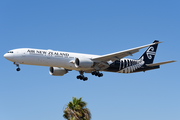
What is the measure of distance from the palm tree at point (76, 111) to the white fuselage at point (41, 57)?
7.82 meters

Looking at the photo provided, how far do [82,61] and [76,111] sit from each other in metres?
10.1

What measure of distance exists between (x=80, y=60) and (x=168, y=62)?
13.5 metres

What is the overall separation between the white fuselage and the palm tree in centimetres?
782

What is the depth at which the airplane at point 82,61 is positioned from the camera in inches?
1800

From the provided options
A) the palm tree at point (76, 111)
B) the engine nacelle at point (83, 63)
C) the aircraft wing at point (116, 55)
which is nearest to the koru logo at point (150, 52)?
the aircraft wing at point (116, 55)

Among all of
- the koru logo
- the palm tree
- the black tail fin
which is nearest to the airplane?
the black tail fin

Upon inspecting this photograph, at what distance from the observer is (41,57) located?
4628cm

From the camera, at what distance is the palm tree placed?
39.3 meters

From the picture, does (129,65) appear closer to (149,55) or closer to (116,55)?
(116,55)

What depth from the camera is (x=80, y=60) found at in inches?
1897

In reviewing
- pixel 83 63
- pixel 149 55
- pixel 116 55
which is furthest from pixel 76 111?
pixel 149 55

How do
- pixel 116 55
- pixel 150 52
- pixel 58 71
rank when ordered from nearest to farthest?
1. pixel 116 55
2. pixel 58 71
3. pixel 150 52

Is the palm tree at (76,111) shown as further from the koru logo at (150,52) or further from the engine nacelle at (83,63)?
the koru logo at (150,52)

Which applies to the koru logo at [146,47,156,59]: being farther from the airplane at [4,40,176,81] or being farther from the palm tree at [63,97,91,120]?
the palm tree at [63,97,91,120]
